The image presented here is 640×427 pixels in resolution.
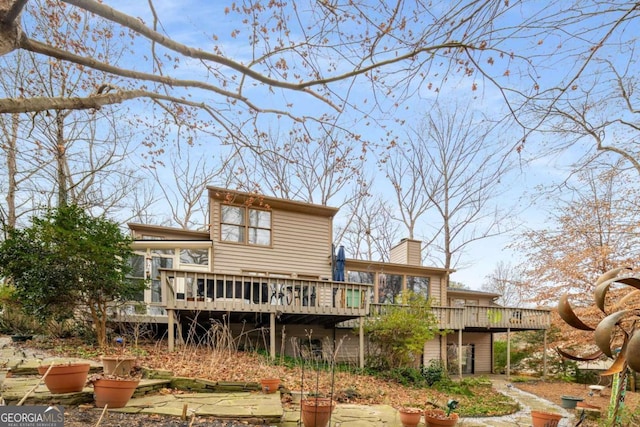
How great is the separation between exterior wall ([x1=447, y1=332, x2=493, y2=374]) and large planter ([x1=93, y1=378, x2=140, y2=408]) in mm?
14789

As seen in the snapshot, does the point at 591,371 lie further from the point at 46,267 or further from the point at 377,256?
the point at 46,267

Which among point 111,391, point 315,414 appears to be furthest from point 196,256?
point 315,414

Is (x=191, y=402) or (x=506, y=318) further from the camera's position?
(x=506, y=318)

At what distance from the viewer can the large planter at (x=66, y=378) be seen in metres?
4.75

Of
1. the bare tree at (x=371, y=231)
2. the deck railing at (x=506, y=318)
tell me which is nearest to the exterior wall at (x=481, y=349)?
the deck railing at (x=506, y=318)

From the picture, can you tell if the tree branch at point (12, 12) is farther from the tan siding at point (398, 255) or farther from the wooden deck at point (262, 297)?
the tan siding at point (398, 255)

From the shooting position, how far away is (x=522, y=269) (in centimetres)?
1672

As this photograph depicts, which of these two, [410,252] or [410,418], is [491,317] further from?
[410,418]

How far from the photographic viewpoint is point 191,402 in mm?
5402

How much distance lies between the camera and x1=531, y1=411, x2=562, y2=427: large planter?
578 centimetres

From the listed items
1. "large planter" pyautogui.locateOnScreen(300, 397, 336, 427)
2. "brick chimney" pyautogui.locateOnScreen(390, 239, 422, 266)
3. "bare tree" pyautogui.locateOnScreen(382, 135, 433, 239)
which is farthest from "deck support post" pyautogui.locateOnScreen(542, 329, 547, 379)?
"large planter" pyautogui.locateOnScreen(300, 397, 336, 427)

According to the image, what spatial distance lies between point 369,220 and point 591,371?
457 inches

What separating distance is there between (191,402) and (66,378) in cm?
156

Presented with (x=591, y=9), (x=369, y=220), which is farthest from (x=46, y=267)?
(x=369, y=220)
